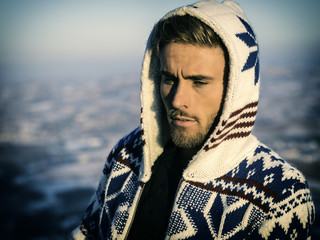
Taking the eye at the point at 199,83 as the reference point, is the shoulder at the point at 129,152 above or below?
below

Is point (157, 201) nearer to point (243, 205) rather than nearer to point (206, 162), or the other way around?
point (206, 162)

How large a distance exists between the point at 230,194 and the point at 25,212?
5152 millimetres

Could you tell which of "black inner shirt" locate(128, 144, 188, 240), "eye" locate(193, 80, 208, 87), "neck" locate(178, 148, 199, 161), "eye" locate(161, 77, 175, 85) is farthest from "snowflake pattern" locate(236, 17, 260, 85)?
"black inner shirt" locate(128, 144, 188, 240)

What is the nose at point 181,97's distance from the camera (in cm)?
160

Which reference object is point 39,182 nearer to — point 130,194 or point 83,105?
point 130,194

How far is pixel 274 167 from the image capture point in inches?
54.7

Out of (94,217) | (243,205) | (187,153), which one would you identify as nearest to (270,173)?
(243,205)

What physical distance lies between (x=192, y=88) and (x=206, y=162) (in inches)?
19.9

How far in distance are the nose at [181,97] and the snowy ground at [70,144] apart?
392 centimetres

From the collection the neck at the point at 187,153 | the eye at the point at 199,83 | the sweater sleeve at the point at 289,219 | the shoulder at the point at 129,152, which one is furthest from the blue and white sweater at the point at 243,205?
the eye at the point at 199,83

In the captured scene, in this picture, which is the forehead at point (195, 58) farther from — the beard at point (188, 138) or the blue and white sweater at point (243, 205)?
the blue and white sweater at point (243, 205)

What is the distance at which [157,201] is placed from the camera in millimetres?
1641

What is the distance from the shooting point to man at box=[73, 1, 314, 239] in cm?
131

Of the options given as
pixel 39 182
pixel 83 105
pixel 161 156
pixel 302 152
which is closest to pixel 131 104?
pixel 83 105
